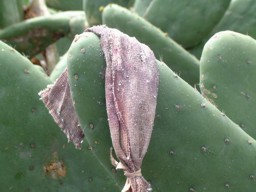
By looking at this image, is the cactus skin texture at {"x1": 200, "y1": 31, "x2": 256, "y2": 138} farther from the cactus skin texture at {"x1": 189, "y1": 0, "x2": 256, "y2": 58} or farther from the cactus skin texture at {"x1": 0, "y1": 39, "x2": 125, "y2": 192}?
the cactus skin texture at {"x1": 189, "y1": 0, "x2": 256, "y2": 58}

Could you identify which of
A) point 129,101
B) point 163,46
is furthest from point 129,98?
point 163,46

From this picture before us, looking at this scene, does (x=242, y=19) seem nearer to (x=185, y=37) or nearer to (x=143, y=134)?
(x=185, y=37)

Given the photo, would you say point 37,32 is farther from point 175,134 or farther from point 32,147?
point 175,134

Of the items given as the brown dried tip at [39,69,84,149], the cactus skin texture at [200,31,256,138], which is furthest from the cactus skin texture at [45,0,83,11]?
the brown dried tip at [39,69,84,149]

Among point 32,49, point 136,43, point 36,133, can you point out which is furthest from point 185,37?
point 136,43

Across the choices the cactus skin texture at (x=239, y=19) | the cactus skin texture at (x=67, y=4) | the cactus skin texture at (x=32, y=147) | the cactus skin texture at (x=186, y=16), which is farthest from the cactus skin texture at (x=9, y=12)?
the cactus skin texture at (x=32, y=147)

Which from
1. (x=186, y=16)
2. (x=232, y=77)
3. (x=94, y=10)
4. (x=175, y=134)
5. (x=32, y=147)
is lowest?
(x=94, y=10)
